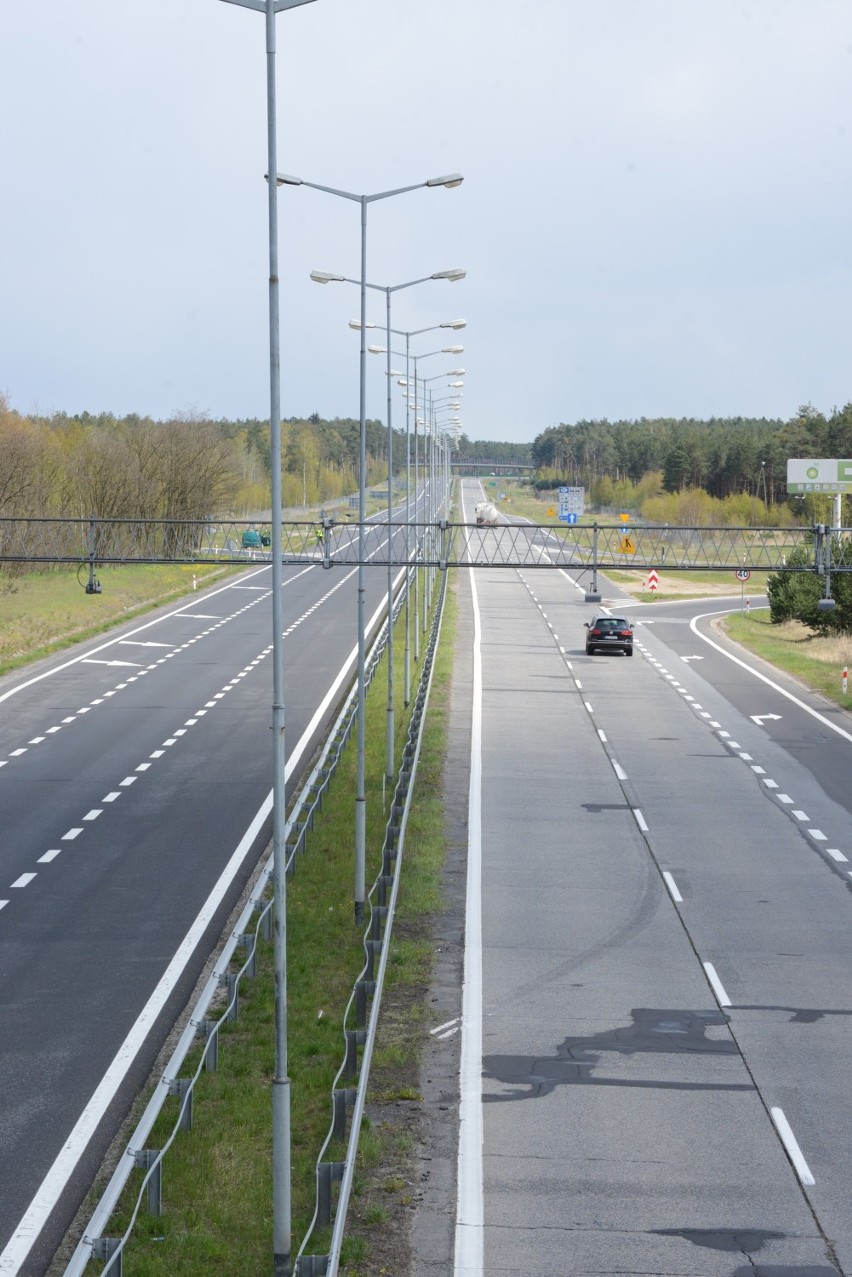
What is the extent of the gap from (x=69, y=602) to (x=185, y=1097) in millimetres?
58282

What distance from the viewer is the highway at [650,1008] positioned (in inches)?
521

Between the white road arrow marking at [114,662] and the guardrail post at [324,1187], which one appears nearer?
the guardrail post at [324,1187]

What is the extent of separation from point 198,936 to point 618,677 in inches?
1336

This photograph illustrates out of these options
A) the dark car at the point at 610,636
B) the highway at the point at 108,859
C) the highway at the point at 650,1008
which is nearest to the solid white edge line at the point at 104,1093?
the highway at the point at 108,859

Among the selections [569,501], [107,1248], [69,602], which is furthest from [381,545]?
[107,1248]

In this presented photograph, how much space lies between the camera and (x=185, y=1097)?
14984mm

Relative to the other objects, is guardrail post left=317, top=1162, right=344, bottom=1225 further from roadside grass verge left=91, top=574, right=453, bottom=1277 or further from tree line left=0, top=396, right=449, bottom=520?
tree line left=0, top=396, right=449, bottom=520

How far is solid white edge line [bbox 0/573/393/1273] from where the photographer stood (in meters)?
13.3

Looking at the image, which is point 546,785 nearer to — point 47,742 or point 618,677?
point 47,742

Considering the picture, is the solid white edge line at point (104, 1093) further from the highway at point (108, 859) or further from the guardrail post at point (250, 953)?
the guardrail post at point (250, 953)

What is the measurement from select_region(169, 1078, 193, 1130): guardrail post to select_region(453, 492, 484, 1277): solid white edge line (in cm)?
261

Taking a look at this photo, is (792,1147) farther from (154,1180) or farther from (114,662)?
(114,662)

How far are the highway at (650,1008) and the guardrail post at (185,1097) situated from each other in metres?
2.63

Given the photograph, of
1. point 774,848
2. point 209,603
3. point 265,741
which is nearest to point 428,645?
point 265,741
